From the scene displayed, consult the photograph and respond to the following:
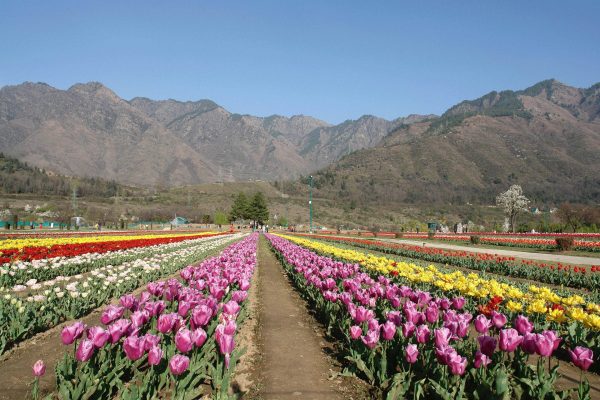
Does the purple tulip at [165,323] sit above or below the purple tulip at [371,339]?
above

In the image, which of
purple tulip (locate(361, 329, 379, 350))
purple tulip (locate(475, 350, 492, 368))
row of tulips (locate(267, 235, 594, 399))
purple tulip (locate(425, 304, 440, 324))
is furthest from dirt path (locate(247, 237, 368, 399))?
purple tulip (locate(475, 350, 492, 368))

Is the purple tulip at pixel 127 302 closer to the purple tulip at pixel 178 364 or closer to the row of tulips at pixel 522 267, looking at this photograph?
the purple tulip at pixel 178 364

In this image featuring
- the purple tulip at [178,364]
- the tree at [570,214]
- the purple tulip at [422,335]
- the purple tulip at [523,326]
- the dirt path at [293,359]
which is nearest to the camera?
the purple tulip at [178,364]

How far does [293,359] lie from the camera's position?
5531mm

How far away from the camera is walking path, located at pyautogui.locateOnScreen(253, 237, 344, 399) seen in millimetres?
4484

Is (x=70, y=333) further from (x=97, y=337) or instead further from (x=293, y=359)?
(x=293, y=359)

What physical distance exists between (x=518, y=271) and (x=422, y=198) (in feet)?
517

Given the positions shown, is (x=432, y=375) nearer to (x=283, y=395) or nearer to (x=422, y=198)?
(x=283, y=395)

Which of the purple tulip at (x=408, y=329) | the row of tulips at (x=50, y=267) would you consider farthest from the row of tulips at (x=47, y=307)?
the purple tulip at (x=408, y=329)

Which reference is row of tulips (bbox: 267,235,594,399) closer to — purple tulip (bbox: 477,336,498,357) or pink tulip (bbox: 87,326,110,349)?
purple tulip (bbox: 477,336,498,357)

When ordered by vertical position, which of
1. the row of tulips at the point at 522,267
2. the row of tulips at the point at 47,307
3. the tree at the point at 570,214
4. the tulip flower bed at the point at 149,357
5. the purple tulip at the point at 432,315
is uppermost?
the tree at the point at 570,214

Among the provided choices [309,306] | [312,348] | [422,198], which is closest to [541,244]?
[309,306]

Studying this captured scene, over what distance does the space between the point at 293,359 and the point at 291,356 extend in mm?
132

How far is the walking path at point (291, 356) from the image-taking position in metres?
4.48
